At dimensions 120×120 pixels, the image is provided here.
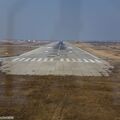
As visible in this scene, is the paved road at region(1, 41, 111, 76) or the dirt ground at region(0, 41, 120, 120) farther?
the paved road at region(1, 41, 111, 76)

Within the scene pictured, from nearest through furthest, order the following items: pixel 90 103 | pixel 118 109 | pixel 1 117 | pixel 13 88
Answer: pixel 1 117
pixel 118 109
pixel 90 103
pixel 13 88

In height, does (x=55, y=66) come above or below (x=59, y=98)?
below

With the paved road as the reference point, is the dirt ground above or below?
above

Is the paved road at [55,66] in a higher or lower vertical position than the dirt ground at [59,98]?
lower

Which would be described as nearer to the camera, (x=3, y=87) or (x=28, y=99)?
(x=28, y=99)

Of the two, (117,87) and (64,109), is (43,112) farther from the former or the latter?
(117,87)

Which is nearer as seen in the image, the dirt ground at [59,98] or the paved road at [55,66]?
the dirt ground at [59,98]

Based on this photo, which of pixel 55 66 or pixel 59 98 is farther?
pixel 55 66

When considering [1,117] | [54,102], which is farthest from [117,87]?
[1,117]
